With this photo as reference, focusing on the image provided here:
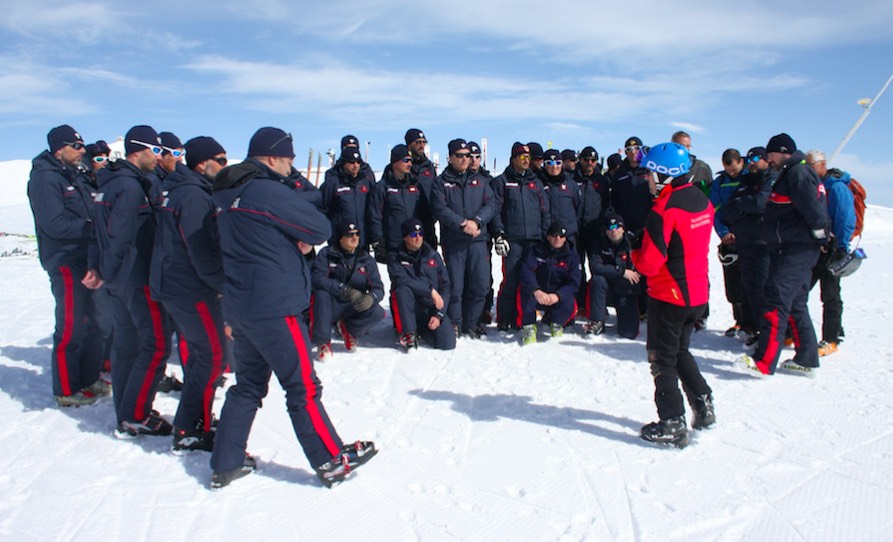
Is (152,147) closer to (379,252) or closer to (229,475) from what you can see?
(229,475)

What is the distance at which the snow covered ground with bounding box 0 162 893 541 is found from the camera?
282 centimetres

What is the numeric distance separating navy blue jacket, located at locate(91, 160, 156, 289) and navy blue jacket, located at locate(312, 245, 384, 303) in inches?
79.9

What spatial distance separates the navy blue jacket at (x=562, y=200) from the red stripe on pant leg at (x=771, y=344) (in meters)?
2.25

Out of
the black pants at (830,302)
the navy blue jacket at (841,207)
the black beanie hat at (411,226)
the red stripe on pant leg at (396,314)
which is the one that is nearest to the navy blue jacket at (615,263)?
the black pants at (830,302)

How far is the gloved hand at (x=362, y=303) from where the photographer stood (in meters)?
5.73

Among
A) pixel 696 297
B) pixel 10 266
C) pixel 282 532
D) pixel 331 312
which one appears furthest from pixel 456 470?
pixel 10 266

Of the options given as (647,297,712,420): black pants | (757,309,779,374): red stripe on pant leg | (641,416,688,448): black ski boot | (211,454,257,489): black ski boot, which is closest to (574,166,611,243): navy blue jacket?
(757,309,779,374): red stripe on pant leg

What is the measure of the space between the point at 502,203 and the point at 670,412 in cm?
341

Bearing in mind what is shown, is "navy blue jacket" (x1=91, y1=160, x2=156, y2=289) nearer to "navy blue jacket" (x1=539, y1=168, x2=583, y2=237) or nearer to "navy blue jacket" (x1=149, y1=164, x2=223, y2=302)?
"navy blue jacket" (x1=149, y1=164, x2=223, y2=302)

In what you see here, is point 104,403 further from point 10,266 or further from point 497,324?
point 10,266

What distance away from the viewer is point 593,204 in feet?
22.1

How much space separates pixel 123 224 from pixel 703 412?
3937 mm

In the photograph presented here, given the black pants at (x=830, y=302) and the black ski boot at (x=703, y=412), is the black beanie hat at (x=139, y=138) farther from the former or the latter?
the black pants at (x=830, y=302)

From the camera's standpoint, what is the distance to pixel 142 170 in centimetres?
388
